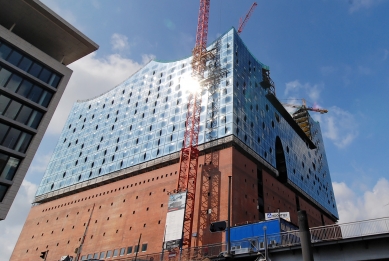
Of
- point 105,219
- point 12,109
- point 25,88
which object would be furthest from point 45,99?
point 105,219

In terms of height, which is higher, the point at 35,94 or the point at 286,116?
the point at 286,116

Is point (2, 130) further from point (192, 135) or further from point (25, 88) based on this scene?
point (192, 135)

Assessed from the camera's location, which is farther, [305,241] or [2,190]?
[2,190]

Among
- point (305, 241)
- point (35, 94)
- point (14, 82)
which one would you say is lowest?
point (305, 241)

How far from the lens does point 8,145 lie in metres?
34.0

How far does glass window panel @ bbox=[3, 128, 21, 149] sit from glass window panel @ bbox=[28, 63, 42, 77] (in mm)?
7502

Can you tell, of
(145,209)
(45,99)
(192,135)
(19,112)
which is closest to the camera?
(19,112)

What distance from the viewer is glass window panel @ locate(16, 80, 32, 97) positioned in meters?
36.2

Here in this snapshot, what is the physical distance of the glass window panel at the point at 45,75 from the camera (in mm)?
38781

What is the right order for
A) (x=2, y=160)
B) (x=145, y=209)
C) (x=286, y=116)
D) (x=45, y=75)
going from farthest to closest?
(x=286, y=116)
(x=145, y=209)
(x=45, y=75)
(x=2, y=160)

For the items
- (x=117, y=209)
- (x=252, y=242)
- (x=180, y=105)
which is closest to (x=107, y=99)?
(x=180, y=105)

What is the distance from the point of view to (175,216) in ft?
154

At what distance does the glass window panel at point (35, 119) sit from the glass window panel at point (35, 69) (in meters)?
4.86

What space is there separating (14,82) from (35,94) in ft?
8.62
